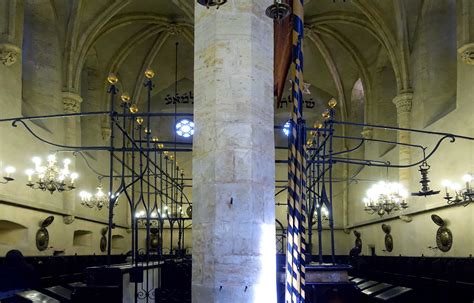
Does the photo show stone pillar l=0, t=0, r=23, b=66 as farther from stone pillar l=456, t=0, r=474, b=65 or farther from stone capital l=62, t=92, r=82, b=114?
stone pillar l=456, t=0, r=474, b=65

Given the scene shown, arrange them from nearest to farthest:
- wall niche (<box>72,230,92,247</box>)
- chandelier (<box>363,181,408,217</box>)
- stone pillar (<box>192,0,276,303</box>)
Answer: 1. stone pillar (<box>192,0,276,303</box>)
2. chandelier (<box>363,181,408,217</box>)
3. wall niche (<box>72,230,92,247</box>)

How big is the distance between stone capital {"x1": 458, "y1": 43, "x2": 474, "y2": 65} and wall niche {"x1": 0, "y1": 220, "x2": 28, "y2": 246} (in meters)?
12.2

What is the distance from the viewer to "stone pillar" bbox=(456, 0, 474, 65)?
43.1ft

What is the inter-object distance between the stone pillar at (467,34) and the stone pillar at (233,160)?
29.3 ft

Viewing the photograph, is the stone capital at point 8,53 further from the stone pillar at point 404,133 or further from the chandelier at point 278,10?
the stone pillar at point 404,133

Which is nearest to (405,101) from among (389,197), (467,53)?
(389,197)

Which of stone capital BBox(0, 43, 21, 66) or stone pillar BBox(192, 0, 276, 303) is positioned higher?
stone capital BBox(0, 43, 21, 66)

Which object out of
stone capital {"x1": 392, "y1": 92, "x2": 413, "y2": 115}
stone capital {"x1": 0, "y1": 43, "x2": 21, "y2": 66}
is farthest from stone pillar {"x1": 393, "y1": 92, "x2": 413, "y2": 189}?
stone capital {"x1": 0, "y1": 43, "x2": 21, "y2": 66}

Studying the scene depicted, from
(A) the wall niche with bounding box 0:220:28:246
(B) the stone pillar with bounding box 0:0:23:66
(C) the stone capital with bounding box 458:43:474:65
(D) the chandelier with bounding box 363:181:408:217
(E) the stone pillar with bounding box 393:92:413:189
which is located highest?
(B) the stone pillar with bounding box 0:0:23:66

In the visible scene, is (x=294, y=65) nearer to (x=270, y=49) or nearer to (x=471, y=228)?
(x=270, y=49)

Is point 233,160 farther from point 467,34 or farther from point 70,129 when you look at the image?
point 70,129

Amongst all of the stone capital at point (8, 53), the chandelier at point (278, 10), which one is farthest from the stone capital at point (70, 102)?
the chandelier at point (278, 10)

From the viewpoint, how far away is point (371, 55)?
76.3 feet

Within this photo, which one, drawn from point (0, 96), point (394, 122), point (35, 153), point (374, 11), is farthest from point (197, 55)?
point (394, 122)
